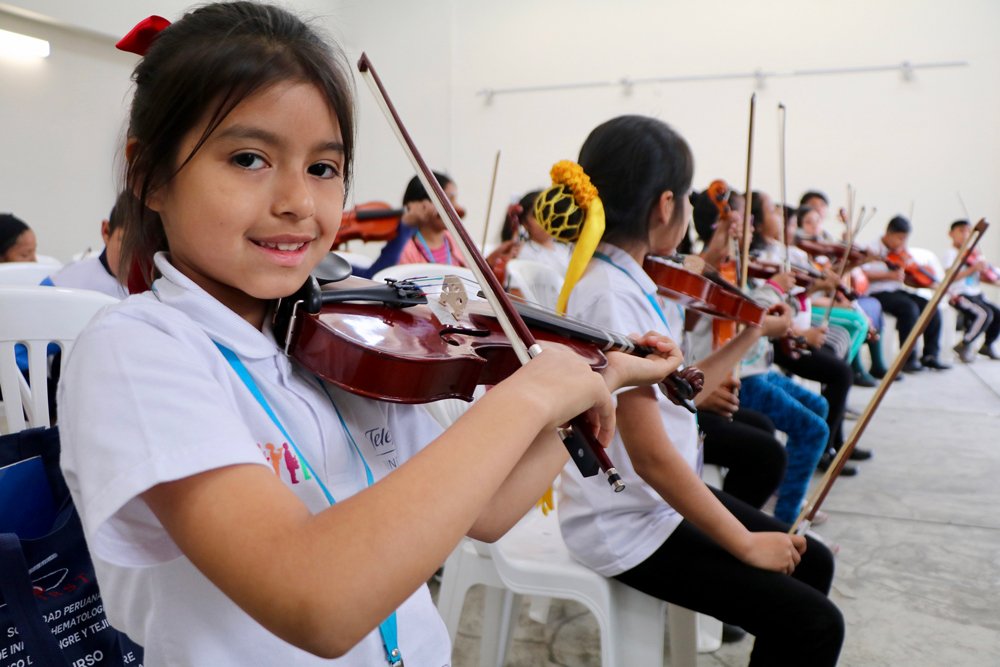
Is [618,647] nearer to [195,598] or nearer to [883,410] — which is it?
[195,598]

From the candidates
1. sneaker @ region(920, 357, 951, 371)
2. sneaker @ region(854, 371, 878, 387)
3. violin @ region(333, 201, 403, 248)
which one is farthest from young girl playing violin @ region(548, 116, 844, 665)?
sneaker @ region(920, 357, 951, 371)

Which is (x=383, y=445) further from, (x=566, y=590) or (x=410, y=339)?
(x=566, y=590)

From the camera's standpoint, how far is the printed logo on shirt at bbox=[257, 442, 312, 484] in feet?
2.06

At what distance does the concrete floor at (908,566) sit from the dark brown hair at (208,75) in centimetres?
132

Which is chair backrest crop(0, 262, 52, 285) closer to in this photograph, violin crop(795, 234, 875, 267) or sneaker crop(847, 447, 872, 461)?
sneaker crop(847, 447, 872, 461)

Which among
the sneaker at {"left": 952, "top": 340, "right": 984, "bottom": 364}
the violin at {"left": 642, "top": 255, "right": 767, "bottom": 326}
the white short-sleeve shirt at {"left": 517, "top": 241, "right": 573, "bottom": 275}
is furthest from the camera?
the sneaker at {"left": 952, "top": 340, "right": 984, "bottom": 364}

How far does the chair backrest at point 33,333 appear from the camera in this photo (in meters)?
1.08

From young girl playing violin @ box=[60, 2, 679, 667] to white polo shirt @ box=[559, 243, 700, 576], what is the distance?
44 centimetres

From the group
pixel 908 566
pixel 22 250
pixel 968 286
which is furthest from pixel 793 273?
pixel 968 286

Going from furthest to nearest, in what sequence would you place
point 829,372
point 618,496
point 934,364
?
point 934,364, point 829,372, point 618,496

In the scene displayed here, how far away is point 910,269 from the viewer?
18.1 feet

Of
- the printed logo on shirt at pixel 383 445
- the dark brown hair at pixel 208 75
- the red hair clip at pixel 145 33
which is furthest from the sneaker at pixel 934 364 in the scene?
the red hair clip at pixel 145 33

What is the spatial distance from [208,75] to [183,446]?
304 mm

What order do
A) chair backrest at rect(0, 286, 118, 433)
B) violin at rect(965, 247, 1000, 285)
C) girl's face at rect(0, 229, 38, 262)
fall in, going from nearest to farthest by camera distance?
chair backrest at rect(0, 286, 118, 433), girl's face at rect(0, 229, 38, 262), violin at rect(965, 247, 1000, 285)
